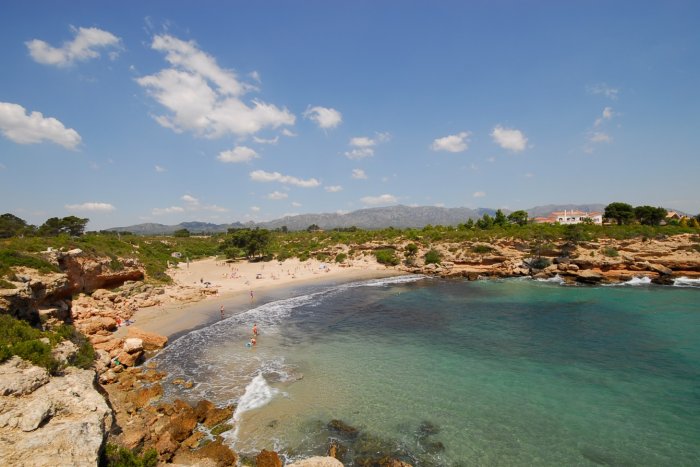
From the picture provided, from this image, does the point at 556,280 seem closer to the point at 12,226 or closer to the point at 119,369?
the point at 119,369

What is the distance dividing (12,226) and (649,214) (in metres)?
122

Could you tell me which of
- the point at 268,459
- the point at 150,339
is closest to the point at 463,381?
the point at 268,459

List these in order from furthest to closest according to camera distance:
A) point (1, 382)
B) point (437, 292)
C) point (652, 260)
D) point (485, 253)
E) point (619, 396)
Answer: point (485, 253), point (652, 260), point (437, 292), point (619, 396), point (1, 382)

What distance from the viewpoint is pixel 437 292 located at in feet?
125

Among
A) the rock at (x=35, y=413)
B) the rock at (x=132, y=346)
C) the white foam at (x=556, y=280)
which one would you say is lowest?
the white foam at (x=556, y=280)

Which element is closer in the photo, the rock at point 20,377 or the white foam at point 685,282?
the rock at point 20,377

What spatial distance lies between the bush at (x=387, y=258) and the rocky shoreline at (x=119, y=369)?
488 inches

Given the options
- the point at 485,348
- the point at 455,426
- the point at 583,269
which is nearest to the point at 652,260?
the point at 583,269

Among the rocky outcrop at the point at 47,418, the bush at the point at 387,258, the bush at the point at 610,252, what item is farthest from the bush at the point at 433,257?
the rocky outcrop at the point at 47,418

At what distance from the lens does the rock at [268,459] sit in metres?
11.0

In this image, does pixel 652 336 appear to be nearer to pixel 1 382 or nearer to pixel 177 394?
pixel 177 394

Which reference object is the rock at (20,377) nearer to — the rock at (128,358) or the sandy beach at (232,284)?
the rock at (128,358)

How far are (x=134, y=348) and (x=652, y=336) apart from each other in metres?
33.5

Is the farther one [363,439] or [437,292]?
[437,292]
